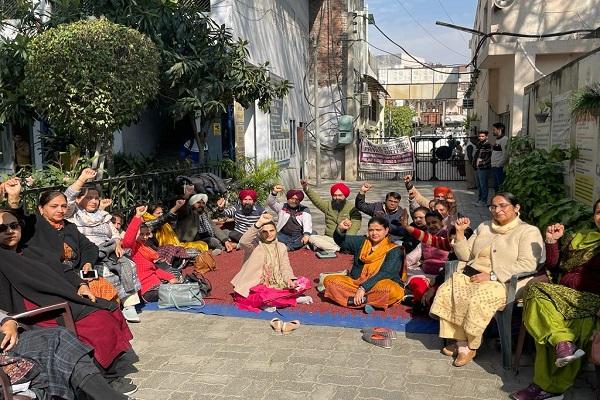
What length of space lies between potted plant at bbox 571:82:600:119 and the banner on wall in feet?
38.3

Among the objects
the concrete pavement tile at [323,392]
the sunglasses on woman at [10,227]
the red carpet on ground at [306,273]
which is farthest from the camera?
the red carpet on ground at [306,273]

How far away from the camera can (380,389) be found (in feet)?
12.6

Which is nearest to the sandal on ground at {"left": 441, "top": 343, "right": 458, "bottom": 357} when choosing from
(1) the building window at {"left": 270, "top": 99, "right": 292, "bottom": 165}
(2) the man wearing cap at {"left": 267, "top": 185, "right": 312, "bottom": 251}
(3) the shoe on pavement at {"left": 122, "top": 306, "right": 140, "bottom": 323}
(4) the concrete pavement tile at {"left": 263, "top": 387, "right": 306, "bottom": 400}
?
(4) the concrete pavement tile at {"left": 263, "top": 387, "right": 306, "bottom": 400}

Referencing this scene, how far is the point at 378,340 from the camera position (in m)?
4.61

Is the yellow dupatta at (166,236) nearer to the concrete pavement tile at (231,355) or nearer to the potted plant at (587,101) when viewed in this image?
the concrete pavement tile at (231,355)

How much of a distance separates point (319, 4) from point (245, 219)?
43.3ft

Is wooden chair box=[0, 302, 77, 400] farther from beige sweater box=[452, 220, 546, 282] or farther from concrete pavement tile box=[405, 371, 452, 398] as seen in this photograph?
beige sweater box=[452, 220, 546, 282]

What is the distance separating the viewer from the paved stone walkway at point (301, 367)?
381 cm

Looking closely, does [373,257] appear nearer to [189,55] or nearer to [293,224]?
[293,224]

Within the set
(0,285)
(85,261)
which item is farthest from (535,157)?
(0,285)

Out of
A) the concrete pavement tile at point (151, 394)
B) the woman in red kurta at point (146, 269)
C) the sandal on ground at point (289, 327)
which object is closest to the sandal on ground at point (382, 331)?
the sandal on ground at point (289, 327)

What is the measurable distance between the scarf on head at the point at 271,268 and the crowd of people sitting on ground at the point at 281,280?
0.01m

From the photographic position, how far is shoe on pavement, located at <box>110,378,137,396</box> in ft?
12.6

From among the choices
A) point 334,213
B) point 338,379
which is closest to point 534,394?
point 338,379
